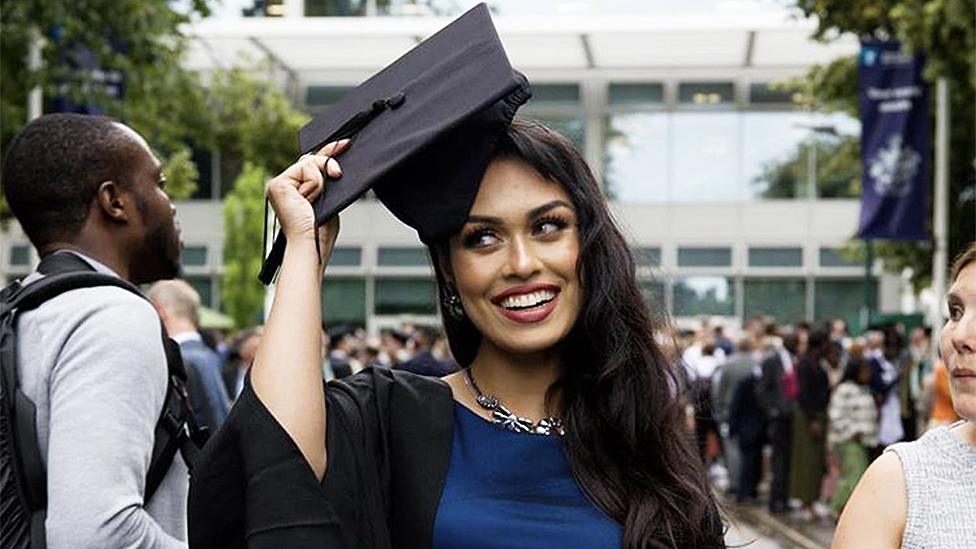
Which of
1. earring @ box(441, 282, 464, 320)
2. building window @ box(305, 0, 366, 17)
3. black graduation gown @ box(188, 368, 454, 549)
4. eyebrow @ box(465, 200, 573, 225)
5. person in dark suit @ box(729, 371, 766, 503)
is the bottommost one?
person in dark suit @ box(729, 371, 766, 503)

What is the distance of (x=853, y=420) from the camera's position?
59.1 ft

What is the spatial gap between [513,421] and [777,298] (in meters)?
41.6

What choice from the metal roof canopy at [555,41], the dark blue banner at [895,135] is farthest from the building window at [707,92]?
the dark blue banner at [895,135]

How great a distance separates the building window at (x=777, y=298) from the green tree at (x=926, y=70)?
45.8ft

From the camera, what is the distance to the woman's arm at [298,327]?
9.42 feet

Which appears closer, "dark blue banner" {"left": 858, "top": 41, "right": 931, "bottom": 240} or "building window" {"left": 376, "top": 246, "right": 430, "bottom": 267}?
"dark blue banner" {"left": 858, "top": 41, "right": 931, "bottom": 240}

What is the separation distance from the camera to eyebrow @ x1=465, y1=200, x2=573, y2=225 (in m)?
3.11

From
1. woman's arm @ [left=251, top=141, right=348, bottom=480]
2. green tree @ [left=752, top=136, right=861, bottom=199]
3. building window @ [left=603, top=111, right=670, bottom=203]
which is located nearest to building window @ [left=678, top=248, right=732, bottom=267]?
building window @ [left=603, top=111, right=670, bottom=203]

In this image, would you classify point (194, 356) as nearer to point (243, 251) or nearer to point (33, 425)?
point (33, 425)

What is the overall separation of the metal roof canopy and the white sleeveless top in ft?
115

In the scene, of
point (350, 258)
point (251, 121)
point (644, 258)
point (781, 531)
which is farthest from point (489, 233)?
point (350, 258)

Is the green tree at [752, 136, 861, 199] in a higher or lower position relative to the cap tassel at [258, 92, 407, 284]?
higher

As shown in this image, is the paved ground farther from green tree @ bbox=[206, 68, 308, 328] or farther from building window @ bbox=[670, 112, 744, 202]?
building window @ bbox=[670, 112, 744, 202]

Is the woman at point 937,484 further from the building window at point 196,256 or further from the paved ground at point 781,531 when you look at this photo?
the building window at point 196,256
